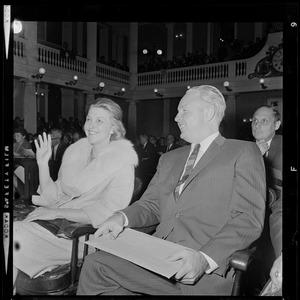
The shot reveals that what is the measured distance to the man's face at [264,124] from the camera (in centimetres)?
180

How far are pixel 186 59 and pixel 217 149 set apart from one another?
52 centimetres

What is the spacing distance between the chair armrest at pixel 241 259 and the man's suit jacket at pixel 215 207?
0.22 feet

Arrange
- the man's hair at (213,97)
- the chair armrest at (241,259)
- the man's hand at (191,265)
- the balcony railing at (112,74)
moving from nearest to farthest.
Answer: the chair armrest at (241,259)
the man's hand at (191,265)
the man's hair at (213,97)
the balcony railing at (112,74)

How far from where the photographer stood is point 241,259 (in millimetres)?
1534

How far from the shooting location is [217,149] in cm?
175

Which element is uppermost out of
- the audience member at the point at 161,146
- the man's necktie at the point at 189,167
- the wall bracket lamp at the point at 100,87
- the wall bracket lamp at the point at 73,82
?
the wall bracket lamp at the point at 73,82

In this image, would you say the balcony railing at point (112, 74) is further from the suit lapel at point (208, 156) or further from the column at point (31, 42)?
the suit lapel at point (208, 156)

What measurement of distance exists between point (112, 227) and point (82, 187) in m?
0.27

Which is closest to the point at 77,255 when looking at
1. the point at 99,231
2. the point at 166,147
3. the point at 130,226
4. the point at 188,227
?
the point at 99,231

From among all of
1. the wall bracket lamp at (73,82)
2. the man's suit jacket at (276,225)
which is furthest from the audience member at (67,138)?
the man's suit jacket at (276,225)

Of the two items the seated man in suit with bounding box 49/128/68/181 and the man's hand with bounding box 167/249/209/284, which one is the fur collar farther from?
the man's hand with bounding box 167/249/209/284

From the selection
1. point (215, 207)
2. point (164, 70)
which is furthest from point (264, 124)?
point (164, 70)
